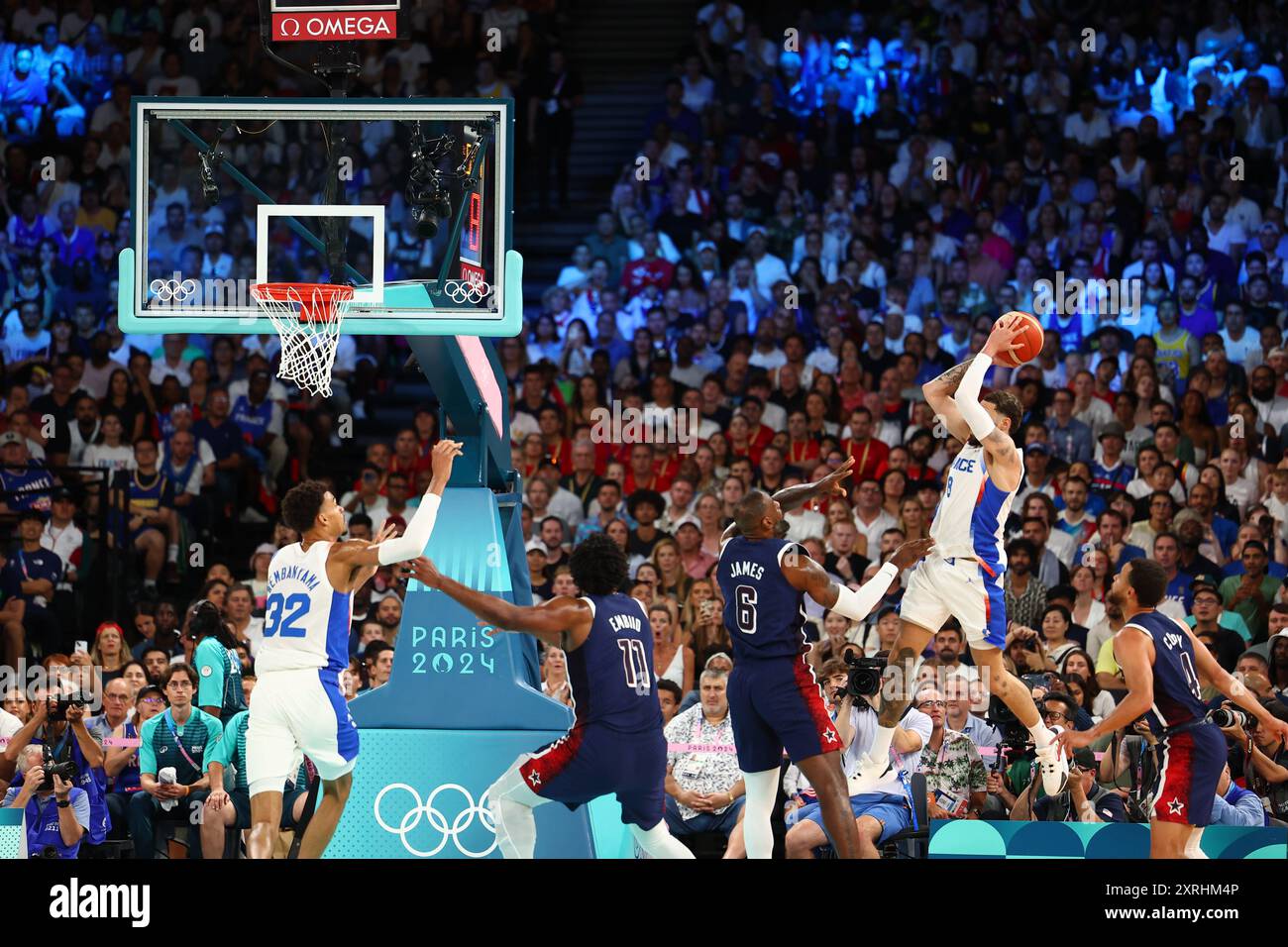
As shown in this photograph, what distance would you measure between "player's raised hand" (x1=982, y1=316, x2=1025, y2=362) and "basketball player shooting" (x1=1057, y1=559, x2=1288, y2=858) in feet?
4.00

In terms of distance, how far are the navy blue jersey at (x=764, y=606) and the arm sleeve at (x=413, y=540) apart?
1410mm

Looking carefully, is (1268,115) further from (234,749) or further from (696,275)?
(234,749)

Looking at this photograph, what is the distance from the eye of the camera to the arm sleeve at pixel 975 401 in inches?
340

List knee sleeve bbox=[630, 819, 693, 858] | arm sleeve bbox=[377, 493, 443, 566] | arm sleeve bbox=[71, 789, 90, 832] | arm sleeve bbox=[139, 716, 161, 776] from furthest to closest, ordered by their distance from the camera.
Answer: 1. arm sleeve bbox=[139, 716, 161, 776]
2. arm sleeve bbox=[71, 789, 90, 832]
3. arm sleeve bbox=[377, 493, 443, 566]
4. knee sleeve bbox=[630, 819, 693, 858]

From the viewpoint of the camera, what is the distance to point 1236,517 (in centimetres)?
1212

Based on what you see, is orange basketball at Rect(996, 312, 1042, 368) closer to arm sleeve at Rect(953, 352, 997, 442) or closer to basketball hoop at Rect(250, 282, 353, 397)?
arm sleeve at Rect(953, 352, 997, 442)

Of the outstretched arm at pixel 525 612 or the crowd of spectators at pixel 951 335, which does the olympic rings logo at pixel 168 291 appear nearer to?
the outstretched arm at pixel 525 612

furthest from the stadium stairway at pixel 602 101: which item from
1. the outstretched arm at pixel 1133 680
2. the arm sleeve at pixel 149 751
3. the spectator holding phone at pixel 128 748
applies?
the outstretched arm at pixel 1133 680

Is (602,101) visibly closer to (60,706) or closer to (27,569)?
(27,569)

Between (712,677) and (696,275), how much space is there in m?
5.55

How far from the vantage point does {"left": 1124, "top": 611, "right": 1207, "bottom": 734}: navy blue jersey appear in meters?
8.07

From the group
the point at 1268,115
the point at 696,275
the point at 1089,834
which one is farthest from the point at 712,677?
the point at 1268,115

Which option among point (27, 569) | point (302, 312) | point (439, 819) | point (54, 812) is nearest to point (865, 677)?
point (439, 819)

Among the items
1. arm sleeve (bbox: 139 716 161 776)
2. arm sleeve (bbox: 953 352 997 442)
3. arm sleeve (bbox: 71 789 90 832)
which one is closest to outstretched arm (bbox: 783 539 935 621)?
arm sleeve (bbox: 953 352 997 442)
